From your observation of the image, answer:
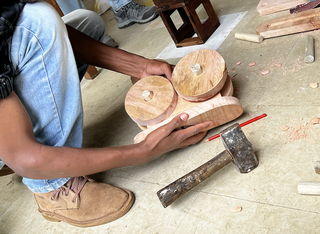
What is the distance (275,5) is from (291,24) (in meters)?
0.37

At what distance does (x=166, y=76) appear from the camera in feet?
5.40

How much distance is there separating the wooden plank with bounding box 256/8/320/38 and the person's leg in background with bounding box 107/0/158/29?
1761 millimetres

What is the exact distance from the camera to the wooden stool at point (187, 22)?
2242 mm

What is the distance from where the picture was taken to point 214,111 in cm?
134

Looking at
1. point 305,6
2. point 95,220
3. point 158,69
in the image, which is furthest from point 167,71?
point 305,6

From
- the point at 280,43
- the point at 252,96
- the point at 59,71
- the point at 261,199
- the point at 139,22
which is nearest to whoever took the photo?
the point at 261,199

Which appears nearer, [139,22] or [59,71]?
[59,71]

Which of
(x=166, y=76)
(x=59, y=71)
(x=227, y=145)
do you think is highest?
(x=59, y=71)

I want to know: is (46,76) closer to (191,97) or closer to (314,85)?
(191,97)

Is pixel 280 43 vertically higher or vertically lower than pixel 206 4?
lower

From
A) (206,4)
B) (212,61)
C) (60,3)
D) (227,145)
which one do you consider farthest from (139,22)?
(227,145)

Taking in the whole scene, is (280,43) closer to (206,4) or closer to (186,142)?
(206,4)

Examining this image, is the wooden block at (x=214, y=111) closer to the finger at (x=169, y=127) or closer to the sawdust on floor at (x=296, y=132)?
the finger at (x=169, y=127)

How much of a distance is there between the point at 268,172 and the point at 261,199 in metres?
0.13
